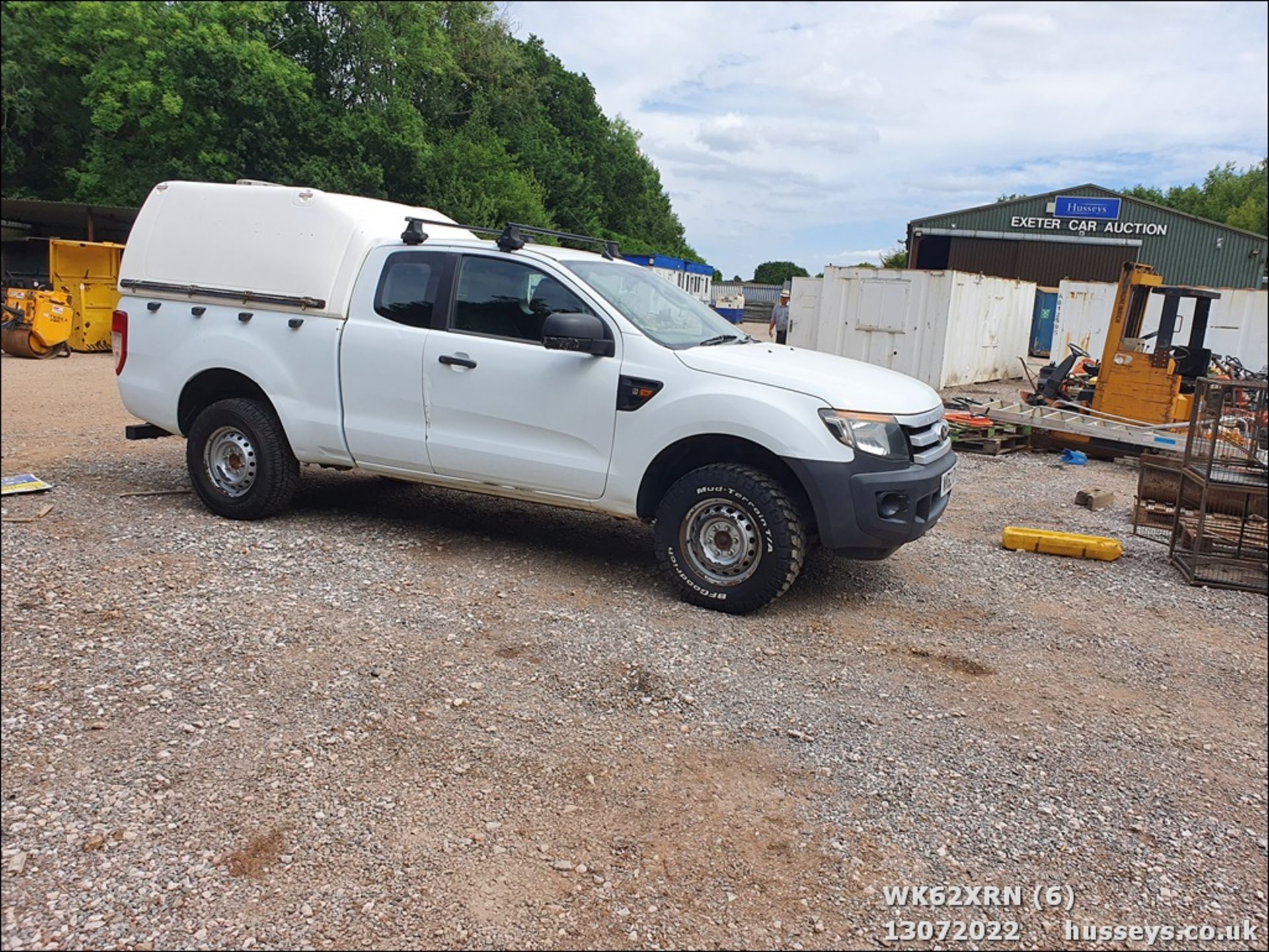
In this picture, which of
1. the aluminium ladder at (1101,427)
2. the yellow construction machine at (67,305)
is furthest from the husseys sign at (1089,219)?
the yellow construction machine at (67,305)

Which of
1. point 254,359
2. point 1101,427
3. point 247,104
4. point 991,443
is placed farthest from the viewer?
→ point 247,104

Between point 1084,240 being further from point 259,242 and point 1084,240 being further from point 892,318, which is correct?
point 259,242

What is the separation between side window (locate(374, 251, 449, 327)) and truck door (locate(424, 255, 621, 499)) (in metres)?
0.16

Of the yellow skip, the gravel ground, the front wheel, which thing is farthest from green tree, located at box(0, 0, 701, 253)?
the front wheel

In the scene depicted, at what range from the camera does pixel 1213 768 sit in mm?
3686

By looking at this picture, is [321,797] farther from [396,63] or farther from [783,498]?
[396,63]

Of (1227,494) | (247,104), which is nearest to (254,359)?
(1227,494)

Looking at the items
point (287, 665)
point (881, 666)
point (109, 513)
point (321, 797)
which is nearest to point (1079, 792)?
point (881, 666)

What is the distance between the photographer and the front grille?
496 cm

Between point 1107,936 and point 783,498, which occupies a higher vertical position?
point 783,498

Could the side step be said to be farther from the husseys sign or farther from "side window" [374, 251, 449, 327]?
the husseys sign

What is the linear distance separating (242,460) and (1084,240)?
123 ft

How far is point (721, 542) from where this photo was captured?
5.13 meters

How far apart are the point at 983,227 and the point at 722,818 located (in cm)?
3825
